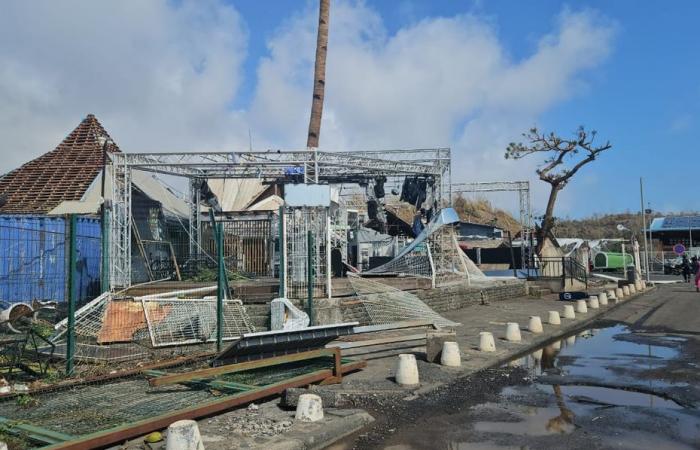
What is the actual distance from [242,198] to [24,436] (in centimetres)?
2472

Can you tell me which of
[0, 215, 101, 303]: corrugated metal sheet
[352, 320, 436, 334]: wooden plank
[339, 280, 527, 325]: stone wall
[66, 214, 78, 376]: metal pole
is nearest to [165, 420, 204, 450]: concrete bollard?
[66, 214, 78, 376]: metal pole

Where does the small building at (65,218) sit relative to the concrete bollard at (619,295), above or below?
above

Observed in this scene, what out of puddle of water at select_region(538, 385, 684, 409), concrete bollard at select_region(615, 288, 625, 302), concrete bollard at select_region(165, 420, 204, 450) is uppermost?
concrete bollard at select_region(165, 420, 204, 450)

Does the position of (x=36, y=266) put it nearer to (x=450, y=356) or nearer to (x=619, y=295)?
(x=450, y=356)

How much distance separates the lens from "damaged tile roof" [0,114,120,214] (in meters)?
20.5

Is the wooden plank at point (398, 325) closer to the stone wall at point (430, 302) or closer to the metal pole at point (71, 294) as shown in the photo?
the stone wall at point (430, 302)

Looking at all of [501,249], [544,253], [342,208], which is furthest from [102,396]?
[501,249]

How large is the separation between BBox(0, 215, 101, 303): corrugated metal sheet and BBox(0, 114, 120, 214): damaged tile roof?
5.73m

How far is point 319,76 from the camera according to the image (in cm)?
2411

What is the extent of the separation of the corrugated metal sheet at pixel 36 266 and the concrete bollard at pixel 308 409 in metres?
7.18

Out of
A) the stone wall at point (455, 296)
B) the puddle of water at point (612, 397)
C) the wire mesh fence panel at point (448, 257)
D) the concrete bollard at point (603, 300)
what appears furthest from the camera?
the concrete bollard at point (603, 300)

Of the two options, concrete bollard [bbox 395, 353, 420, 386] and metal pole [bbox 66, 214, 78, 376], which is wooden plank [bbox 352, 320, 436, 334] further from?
metal pole [bbox 66, 214, 78, 376]

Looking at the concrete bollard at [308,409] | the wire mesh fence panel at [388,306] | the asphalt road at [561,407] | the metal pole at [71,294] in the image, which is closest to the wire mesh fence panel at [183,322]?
the metal pole at [71,294]

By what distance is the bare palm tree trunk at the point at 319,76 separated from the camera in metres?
23.8
